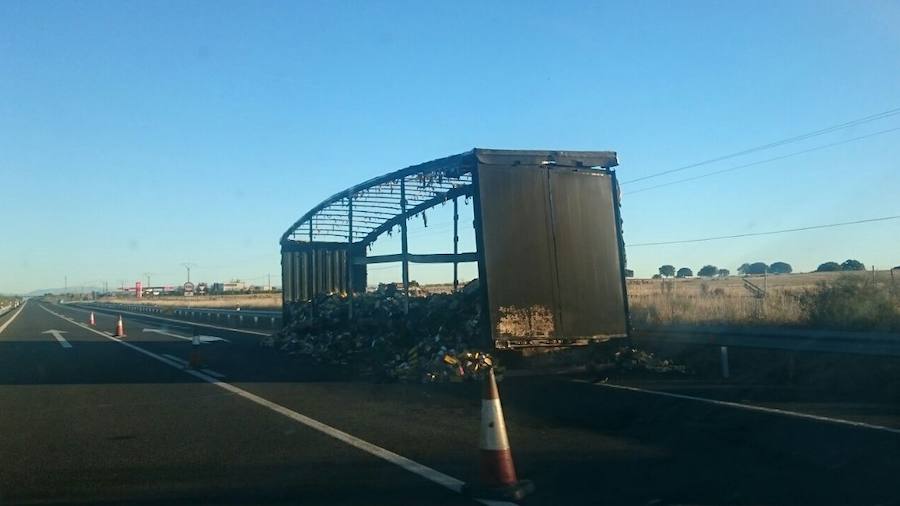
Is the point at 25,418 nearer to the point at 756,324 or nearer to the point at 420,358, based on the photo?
the point at 420,358

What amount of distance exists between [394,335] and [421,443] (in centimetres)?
970

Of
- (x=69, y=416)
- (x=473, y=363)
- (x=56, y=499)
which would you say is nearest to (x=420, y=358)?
(x=473, y=363)

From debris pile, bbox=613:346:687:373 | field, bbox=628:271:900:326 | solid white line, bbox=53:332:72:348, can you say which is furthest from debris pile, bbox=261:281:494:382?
solid white line, bbox=53:332:72:348

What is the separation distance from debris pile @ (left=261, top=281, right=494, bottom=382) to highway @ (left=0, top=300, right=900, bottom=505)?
33.9 inches

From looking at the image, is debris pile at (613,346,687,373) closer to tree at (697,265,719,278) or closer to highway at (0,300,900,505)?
highway at (0,300,900,505)

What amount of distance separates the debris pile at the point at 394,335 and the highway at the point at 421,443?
86 cm

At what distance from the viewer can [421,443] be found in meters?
9.65

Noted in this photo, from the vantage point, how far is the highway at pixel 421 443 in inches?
288

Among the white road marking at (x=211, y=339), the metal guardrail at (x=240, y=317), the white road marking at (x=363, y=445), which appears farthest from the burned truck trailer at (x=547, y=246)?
the metal guardrail at (x=240, y=317)

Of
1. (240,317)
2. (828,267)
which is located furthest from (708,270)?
(240,317)

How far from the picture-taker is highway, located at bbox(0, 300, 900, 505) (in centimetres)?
732

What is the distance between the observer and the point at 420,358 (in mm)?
17266

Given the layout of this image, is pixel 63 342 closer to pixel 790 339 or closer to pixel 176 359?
pixel 176 359

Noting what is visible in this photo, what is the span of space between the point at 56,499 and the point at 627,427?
630 centimetres
